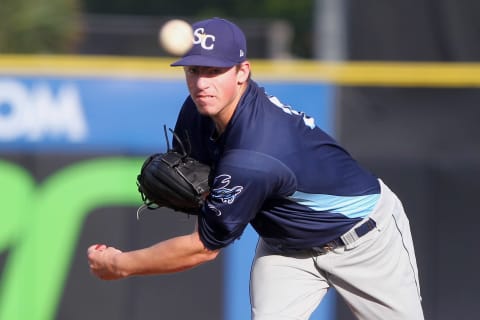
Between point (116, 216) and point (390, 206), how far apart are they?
2.31 meters

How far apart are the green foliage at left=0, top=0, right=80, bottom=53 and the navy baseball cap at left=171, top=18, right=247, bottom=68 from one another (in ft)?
24.5

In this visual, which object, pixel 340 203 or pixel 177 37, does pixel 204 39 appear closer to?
pixel 177 37

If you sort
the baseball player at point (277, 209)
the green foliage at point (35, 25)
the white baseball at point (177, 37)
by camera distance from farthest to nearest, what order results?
the green foliage at point (35, 25) < the baseball player at point (277, 209) < the white baseball at point (177, 37)

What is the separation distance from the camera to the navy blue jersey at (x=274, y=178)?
13.8 ft

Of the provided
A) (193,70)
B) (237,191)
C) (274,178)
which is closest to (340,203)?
(274,178)

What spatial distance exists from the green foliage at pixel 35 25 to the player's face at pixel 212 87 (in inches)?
294

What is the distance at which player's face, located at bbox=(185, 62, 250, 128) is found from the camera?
13.7 feet

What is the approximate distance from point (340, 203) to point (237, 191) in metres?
0.64

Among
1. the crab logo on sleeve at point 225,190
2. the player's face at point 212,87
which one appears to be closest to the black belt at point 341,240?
the crab logo on sleeve at point 225,190

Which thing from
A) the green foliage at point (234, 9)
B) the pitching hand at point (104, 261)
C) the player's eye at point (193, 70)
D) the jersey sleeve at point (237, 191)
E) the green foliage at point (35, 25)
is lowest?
the green foliage at point (234, 9)

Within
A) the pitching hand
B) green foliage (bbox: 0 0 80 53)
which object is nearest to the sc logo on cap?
the pitching hand

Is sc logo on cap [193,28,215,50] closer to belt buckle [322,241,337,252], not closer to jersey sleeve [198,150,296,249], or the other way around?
jersey sleeve [198,150,296,249]

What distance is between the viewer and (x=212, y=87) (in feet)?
13.8

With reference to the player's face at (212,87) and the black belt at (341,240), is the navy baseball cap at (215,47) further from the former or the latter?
the black belt at (341,240)
